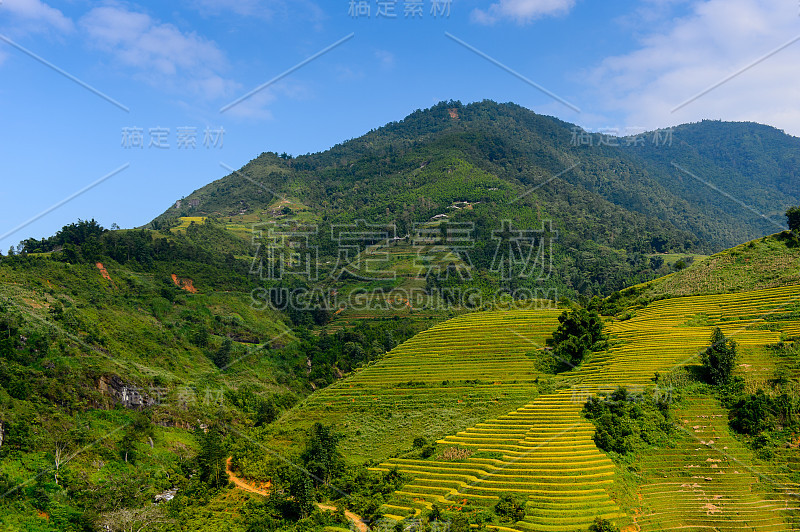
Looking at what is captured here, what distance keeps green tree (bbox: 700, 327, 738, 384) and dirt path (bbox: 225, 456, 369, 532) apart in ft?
77.0

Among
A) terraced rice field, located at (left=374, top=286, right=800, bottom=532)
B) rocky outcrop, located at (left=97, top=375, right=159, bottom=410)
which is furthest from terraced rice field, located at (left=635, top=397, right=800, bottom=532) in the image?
rocky outcrop, located at (left=97, top=375, right=159, bottom=410)

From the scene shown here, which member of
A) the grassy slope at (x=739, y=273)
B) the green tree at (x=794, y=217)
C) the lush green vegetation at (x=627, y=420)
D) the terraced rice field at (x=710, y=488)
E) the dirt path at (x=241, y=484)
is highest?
the green tree at (x=794, y=217)

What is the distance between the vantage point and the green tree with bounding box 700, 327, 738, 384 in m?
34.6

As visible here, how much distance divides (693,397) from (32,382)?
48146mm

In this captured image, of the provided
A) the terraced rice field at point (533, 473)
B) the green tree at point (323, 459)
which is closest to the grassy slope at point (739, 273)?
the terraced rice field at point (533, 473)

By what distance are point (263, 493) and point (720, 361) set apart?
3070cm

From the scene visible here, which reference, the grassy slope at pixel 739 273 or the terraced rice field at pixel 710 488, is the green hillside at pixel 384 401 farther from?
the grassy slope at pixel 739 273

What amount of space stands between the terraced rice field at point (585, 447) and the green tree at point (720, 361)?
2410 millimetres

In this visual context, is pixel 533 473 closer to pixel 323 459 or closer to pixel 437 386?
pixel 323 459

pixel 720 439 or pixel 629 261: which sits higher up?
pixel 629 261

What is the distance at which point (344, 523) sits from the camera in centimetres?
2892

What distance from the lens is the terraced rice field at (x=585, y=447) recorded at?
85.4ft

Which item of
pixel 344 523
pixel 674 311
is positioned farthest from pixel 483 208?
→ pixel 344 523

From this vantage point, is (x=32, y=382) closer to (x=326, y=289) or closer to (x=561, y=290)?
(x=326, y=289)
